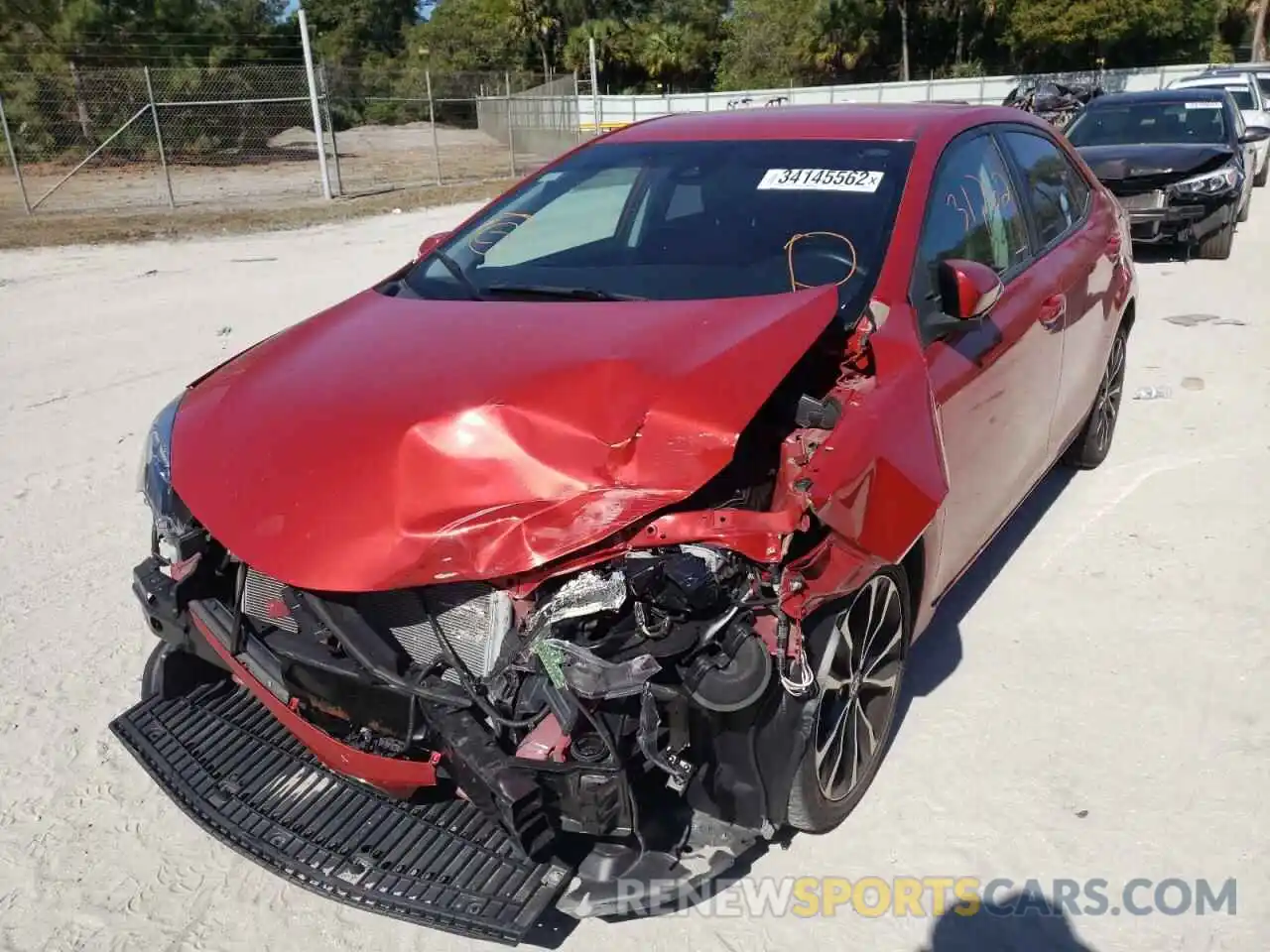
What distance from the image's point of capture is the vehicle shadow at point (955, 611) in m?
3.49

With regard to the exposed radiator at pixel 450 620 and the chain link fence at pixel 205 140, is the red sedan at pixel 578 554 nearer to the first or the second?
the exposed radiator at pixel 450 620

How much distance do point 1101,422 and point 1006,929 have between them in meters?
3.26

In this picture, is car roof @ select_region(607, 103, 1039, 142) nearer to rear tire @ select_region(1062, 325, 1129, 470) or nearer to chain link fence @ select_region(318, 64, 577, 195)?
rear tire @ select_region(1062, 325, 1129, 470)

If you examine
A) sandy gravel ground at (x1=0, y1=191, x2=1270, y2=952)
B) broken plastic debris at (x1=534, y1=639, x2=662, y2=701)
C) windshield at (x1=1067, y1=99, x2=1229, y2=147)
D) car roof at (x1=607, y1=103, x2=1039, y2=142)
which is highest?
car roof at (x1=607, y1=103, x2=1039, y2=142)

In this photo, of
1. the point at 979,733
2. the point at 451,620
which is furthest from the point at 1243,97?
the point at 451,620

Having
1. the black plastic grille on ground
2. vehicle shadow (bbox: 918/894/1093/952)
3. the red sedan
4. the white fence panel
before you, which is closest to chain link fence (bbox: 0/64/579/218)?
the white fence panel

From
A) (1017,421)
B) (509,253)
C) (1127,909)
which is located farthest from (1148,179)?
(1127,909)

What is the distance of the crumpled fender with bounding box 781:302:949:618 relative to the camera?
2353mm

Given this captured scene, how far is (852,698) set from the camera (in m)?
2.77

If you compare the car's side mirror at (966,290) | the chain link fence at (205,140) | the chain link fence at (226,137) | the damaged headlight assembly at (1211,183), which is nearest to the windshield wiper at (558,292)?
the car's side mirror at (966,290)

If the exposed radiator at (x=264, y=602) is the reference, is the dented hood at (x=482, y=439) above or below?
above

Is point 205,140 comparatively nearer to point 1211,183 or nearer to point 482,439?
point 1211,183

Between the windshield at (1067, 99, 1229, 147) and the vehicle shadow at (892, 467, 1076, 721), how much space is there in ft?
25.6

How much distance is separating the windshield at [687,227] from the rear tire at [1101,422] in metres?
2.18
